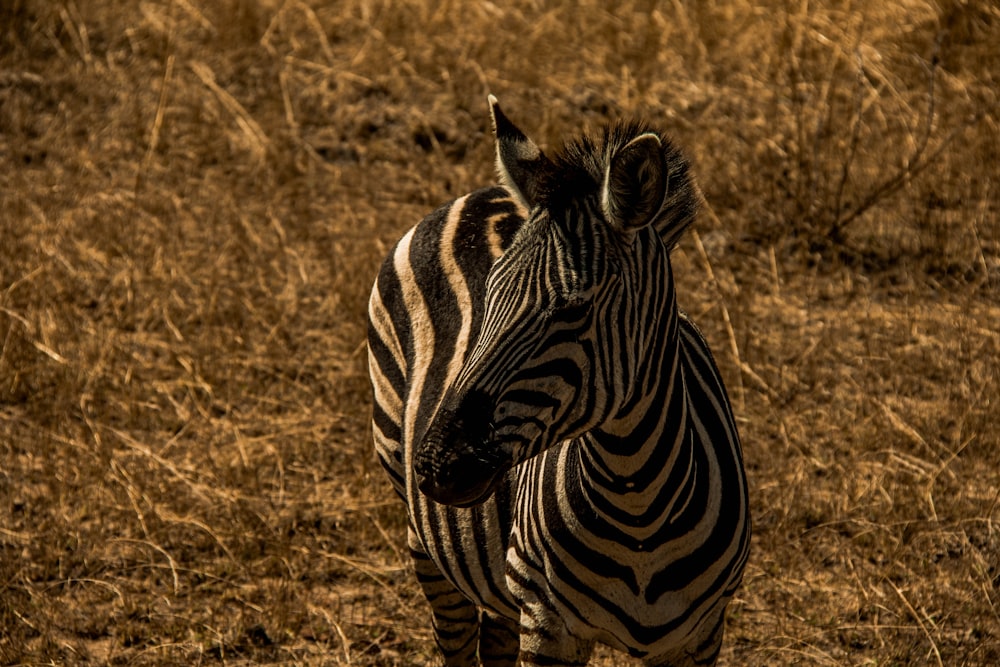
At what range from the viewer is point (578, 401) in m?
3.02

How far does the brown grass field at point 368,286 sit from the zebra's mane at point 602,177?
2182 mm

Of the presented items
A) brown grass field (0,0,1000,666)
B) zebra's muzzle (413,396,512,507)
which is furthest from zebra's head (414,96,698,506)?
brown grass field (0,0,1000,666)

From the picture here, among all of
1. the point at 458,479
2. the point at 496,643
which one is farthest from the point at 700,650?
the point at 496,643

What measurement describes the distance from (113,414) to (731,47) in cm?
497

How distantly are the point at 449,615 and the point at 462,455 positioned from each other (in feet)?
5.97

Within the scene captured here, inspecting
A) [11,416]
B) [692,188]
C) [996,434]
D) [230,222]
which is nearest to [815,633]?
[996,434]

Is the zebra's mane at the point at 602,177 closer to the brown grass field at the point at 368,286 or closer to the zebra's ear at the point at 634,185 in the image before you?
the zebra's ear at the point at 634,185

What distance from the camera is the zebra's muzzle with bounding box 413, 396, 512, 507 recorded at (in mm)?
2924

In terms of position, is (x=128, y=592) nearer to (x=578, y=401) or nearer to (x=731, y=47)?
(x=578, y=401)

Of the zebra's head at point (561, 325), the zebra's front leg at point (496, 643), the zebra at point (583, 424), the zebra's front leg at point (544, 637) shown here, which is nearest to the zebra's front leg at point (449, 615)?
the zebra's front leg at point (496, 643)

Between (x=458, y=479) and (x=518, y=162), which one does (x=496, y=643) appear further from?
(x=518, y=162)

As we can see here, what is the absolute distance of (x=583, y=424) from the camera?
305 centimetres

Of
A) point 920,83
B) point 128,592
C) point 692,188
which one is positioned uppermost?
point 692,188

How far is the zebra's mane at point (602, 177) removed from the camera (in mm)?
3090
